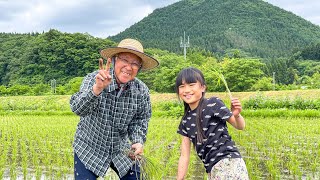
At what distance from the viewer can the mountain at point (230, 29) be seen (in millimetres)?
67438

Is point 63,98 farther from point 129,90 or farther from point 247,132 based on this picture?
point 129,90

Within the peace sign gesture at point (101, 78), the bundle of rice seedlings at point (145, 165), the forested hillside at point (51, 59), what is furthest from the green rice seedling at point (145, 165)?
the forested hillside at point (51, 59)

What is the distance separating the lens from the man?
2359 mm

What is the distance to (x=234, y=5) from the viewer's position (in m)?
82.4

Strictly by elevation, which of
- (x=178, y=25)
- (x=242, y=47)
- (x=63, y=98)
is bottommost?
(x=63, y=98)

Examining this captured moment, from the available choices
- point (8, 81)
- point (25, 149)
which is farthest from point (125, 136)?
point (8, 81)

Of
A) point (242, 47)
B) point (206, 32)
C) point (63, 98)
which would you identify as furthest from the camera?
point (206, 32)

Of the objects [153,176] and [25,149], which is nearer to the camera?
[153,176]

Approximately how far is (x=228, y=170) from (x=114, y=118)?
71 cm

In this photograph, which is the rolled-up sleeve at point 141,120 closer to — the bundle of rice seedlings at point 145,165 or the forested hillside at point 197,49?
the bundle of rice seedlings at point 145,165

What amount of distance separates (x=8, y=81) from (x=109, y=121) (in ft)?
151

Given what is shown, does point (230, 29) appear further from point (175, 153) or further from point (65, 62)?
point (175, 153)

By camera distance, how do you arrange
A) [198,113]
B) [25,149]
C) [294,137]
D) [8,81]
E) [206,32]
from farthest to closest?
[206,32], [8,81], [294,137], [25,149], [198,113]

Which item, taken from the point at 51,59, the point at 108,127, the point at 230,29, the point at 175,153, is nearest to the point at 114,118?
the point at 108,127
